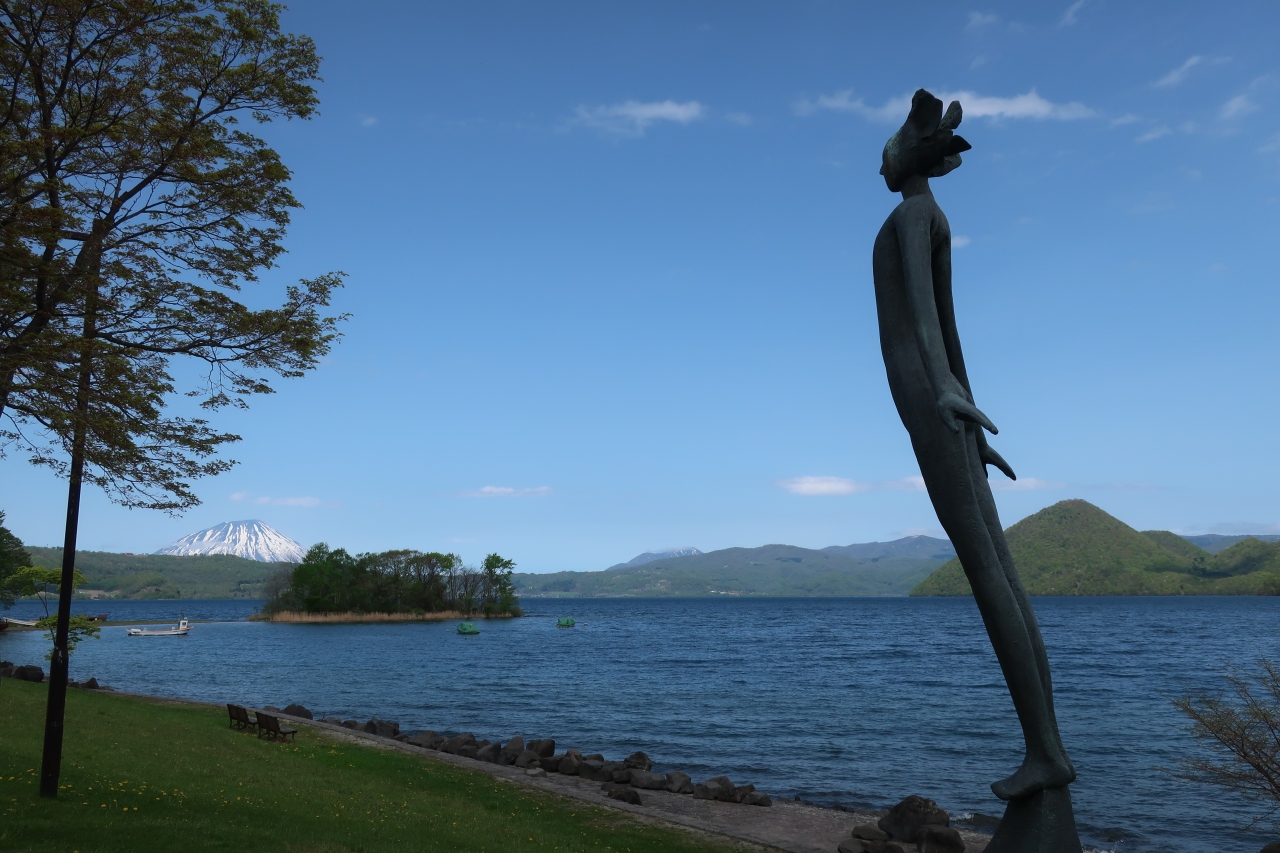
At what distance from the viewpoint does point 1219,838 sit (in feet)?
59.8

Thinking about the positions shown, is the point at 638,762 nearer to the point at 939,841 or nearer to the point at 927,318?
the point at 939,841

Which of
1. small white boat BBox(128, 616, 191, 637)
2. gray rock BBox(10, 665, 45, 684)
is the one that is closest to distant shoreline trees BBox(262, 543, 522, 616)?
small white boat BBox(128, 616, 191, 637)

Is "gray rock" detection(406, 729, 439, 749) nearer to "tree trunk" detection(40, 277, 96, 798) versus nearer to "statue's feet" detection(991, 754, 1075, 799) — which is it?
"tree trunk" detection(40, 277, 96, 798)

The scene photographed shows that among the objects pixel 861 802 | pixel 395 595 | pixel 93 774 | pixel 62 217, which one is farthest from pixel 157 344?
pixel 395 595

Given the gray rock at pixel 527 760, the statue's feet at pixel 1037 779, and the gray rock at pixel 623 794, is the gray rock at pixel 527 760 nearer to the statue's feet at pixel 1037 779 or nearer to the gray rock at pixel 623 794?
the gray rock at pixel 623 794

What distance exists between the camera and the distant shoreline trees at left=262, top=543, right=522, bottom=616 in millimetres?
125375

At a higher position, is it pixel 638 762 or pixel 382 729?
pixel 638 762

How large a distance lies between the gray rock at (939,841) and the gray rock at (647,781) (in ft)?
22.5

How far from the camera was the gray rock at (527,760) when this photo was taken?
70.3ft

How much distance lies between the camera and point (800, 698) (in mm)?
41156

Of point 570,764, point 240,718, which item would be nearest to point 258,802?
point 570,764

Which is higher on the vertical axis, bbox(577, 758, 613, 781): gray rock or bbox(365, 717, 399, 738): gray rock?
bbox(577, 758, 613, 781): gray rock

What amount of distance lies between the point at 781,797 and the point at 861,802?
198 centimetres

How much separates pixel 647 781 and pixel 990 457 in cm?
1426
